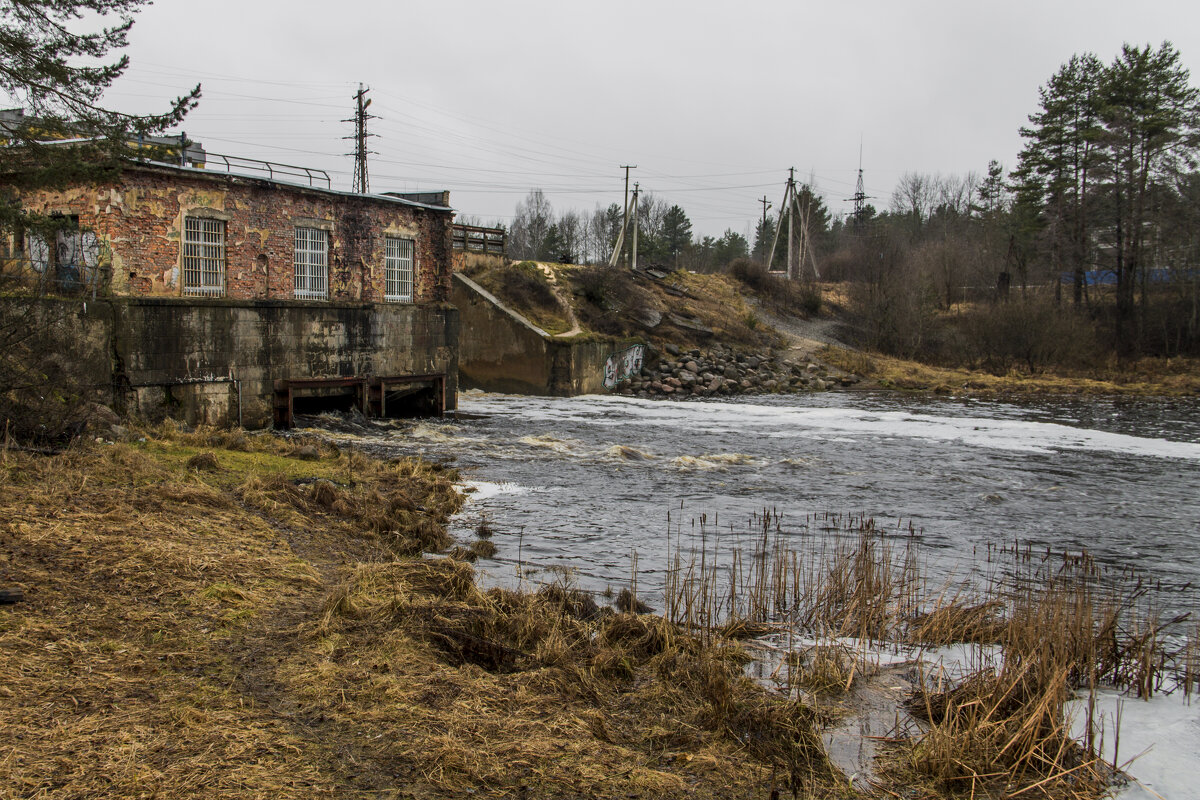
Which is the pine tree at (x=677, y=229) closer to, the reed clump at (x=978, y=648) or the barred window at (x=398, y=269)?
the barred window at (x=398, y=269)

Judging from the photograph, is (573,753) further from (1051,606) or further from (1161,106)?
(1161,106)

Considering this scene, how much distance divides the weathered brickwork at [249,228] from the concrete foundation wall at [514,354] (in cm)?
844

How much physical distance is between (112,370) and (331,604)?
15117 mm

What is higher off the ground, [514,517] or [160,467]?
[160,467]

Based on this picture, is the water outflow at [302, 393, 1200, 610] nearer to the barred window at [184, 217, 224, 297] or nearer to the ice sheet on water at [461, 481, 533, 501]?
the ice sheet on water at [461, 481, 533, 501]

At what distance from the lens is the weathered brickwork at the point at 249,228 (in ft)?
66.2

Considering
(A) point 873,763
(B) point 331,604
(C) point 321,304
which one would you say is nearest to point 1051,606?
(A) point 873,763

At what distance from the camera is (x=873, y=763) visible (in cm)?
575

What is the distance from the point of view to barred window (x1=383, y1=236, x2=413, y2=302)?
90.7 feet

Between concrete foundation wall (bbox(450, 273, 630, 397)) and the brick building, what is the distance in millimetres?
7942

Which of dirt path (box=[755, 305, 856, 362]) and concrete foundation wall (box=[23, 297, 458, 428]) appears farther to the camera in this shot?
dirt path (box=[755, 305, 856, 362])

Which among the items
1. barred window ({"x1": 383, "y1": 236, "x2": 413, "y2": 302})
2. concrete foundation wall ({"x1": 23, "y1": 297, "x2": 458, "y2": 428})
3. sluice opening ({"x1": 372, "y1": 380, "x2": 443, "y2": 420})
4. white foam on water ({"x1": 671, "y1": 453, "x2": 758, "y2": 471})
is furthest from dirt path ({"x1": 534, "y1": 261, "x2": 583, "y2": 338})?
white foam on water ({"x1": 671, "y1": 453, "x2": 758, "y2": 471})

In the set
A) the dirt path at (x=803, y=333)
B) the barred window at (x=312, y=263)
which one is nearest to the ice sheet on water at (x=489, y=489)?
the barred window at (x=312, y=263)

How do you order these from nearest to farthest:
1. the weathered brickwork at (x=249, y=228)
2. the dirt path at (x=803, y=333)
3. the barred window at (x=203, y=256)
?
the weathered brickwork at (x=249, y=228), the barred window at (x=203, y=256), the dirt path at (x=803, y=333)
